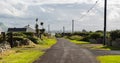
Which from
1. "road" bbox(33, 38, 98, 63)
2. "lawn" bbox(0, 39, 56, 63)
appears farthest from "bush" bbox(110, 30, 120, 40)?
"lawn" bbox(0, 39, 56, 63)

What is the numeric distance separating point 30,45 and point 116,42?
17401mm

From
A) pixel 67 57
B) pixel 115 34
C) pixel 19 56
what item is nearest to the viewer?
pixel 67 57

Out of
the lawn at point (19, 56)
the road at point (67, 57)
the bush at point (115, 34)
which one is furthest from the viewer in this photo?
the bush at point (115, 34)

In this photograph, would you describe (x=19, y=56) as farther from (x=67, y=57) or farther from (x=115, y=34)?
(x=115, y=34)

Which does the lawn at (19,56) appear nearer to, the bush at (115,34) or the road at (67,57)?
the road at (67,57)

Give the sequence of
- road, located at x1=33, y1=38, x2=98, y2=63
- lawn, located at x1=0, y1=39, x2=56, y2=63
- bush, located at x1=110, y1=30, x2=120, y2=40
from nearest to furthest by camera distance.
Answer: road, located at x1=33, y1=38, x2=98, y2=63 < lawn, located at x1=0, y1=39, x2=56, y2=63 < bush, located at x1=110, y1=30, x2=120, y2=40

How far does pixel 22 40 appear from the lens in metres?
55.1

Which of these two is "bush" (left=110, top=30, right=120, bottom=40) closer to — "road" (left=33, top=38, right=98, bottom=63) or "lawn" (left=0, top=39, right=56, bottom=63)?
"road" (left=33, top=38, right=98, bottom=63)

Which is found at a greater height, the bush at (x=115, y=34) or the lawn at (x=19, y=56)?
the bush at (x=115, y=34)

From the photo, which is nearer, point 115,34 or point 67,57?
point 67,57

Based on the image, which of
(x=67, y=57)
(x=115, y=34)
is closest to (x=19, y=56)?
(x=67, y=57)

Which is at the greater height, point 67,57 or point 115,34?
point 115,34

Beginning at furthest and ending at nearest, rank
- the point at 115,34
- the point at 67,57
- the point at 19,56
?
the point at 115,34 < the point at 19,56 < the point at 67,57

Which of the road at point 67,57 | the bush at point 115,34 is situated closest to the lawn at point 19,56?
the road at point 67,57
